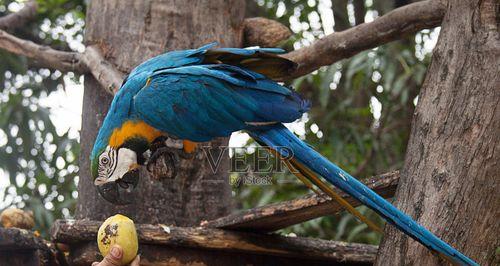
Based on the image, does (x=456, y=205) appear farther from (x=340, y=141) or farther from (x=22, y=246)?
(x=340, y=141)

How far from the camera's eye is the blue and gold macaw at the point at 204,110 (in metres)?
2.30

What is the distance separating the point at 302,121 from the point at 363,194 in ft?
7.63

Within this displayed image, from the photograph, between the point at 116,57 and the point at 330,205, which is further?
the point at 116,57

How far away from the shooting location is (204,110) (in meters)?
2.39

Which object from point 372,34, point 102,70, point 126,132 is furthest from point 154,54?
point 372,34

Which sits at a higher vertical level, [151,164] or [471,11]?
[471,11]

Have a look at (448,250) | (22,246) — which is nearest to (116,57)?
(22,246)

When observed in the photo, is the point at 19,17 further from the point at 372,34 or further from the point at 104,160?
the point at 372,34

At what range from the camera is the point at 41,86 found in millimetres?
4633

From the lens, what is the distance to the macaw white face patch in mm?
2455

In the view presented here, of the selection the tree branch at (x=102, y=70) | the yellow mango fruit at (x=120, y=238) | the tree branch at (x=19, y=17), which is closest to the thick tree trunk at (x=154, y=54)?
the tree branch at (x=102, y=70)

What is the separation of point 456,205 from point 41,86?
3.05m

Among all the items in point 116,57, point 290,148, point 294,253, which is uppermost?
point 116,57

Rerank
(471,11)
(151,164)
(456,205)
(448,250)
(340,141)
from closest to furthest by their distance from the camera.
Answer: (448,250) → (456,205) → (471,11) → (151,164) → (340,141)
